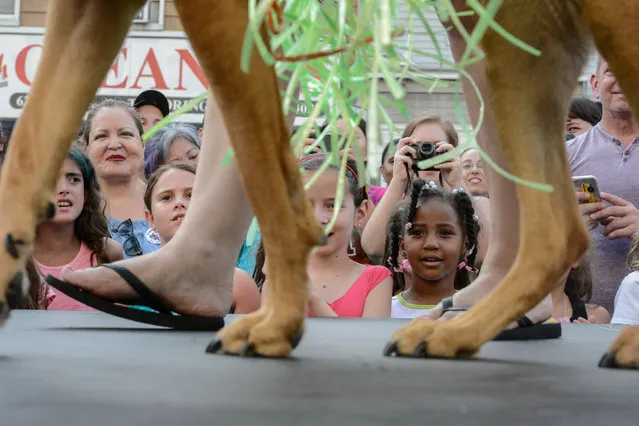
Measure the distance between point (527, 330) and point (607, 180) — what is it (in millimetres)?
1776

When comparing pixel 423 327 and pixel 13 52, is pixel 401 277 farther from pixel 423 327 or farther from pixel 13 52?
pixel 13 52

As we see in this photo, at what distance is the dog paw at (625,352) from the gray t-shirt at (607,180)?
2.12 metres

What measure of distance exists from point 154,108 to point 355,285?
261 cm

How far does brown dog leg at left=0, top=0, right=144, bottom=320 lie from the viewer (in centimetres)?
186

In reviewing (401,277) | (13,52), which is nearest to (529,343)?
(401,277)

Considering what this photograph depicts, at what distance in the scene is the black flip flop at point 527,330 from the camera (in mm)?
2648

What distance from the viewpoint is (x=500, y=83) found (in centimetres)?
226

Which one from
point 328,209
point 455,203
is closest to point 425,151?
point 455,203

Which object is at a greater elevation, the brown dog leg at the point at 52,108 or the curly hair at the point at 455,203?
the brown dog leg at the point at 52,108

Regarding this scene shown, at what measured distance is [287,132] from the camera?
194cm

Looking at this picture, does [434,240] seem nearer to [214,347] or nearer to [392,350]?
[392,350]

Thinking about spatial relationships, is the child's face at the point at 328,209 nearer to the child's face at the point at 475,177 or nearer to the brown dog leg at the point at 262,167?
the child's face at the point at 475,177

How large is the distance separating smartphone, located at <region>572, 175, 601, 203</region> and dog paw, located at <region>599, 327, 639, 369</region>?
1.98 metres

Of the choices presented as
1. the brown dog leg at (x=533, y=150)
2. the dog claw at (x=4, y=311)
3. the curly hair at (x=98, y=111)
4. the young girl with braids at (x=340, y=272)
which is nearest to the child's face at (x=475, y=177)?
the young girl with braids at (x=340, y=272)
